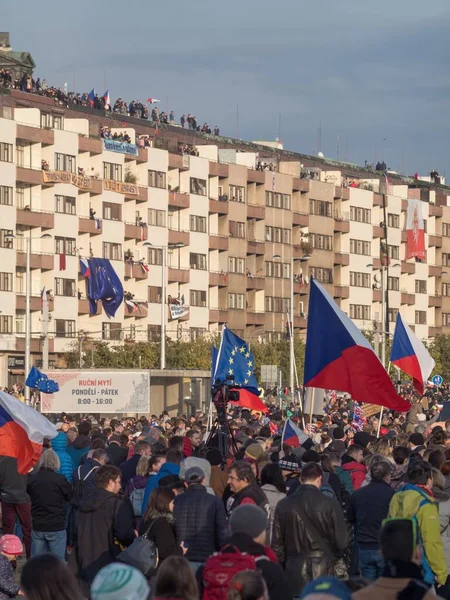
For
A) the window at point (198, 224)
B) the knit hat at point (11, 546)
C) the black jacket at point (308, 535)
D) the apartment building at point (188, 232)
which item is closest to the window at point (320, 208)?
the apartment building at point (188, 232)

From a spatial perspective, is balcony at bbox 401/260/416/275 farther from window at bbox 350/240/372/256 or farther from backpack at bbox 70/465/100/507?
backpack at bbox 70/465/100/507

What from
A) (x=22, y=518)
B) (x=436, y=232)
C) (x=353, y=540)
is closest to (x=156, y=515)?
(x=353, y=540)

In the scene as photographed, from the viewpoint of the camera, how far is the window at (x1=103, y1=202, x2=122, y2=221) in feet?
352

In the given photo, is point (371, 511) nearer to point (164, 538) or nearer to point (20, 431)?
point (164, 538)

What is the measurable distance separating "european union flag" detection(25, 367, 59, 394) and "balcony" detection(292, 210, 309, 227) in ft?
280

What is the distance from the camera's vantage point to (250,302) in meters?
124

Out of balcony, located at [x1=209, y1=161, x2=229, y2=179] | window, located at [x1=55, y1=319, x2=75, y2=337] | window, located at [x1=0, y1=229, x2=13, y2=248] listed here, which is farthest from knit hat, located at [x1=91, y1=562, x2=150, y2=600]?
balcony, located at [x1=209, y1=161, x2=229, y2=179]

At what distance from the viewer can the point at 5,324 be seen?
3836 inches

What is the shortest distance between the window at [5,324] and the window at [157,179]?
58.1 feet

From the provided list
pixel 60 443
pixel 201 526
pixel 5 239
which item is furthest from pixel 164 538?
pixel 5 239

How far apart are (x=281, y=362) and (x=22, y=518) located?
97184 mm

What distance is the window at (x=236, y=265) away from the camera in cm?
12153

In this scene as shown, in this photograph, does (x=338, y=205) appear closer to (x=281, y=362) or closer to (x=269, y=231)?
(x=269, y=231)

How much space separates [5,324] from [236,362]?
65.3 metres
